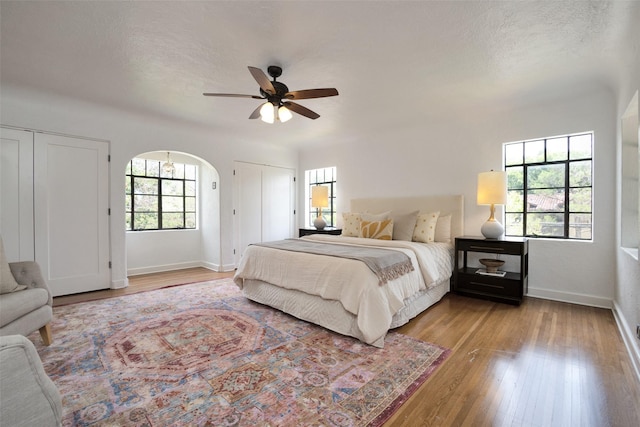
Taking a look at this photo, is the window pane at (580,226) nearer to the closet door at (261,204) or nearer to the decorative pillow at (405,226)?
the decorative pillow at (405,226)

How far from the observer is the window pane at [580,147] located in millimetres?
3346

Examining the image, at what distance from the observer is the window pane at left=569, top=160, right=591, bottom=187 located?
3.35 meters

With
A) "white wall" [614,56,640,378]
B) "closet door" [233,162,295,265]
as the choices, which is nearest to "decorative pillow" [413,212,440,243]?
"white wall" [614,56,640,378]

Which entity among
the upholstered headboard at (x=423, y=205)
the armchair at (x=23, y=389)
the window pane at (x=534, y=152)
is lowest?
the armchair at (x=23, y=389)

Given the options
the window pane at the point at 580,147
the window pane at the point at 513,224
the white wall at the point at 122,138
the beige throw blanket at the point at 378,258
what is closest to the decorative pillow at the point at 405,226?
the beige throw blanket at the point at 378,258

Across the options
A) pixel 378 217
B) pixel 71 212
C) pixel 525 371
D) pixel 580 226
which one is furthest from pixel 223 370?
pixel 580 226

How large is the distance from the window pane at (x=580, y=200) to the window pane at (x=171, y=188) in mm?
6167

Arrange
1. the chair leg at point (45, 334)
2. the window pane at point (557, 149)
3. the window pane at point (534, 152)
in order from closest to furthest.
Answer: the chair leg at point (45, 334), the window pane at point (557, 149), the window pane at point (534, 152)

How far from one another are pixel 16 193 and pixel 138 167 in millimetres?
1946

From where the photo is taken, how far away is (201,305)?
3.30 metres

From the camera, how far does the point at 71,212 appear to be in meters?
3.75

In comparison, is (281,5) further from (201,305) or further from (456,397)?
(201,305)

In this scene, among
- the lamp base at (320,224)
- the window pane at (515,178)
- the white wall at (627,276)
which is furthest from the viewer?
the lamp base at (320,224)

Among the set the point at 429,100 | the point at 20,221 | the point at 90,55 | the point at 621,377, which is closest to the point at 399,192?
the point at 429,100
